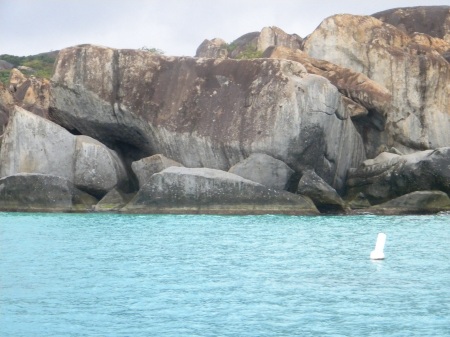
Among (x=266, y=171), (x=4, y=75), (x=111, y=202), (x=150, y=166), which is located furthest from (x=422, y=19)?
(x=4, y=75)

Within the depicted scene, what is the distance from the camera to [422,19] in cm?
6138

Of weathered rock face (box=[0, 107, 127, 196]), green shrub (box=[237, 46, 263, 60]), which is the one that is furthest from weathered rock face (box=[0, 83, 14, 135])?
green shrub (box=[237, 46, 263, 60])

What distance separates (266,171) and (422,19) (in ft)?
Answer: 81.6

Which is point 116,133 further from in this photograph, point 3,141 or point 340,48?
point 340,48

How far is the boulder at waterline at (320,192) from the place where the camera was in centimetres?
3957

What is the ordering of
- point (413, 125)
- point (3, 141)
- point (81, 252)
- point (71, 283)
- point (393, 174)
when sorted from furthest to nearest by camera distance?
point (413, 125) < point (3, 141) < point (393, 174) < point (81, 252) < point (71, 283)

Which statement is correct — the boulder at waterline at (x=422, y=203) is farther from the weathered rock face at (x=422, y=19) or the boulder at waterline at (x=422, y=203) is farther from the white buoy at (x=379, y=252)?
the weathered rock face at (x=422, y=19)

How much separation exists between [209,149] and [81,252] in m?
17.1

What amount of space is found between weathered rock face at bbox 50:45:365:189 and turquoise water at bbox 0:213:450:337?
8.01 meters

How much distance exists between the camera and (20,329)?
15688 mm

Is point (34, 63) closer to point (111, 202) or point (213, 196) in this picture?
point (111, 202)

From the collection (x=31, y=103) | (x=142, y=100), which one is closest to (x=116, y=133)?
(x=142, y=100)

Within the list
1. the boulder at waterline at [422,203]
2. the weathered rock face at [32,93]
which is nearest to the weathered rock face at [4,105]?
the weathered rock face at [32,93]

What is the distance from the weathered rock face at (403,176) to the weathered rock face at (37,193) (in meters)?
11.6
